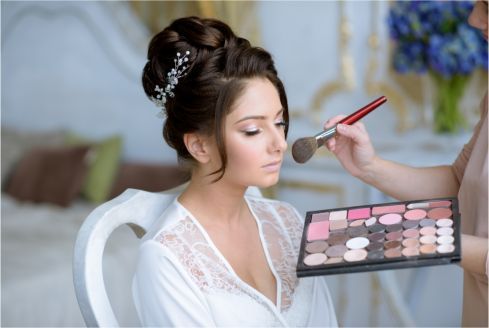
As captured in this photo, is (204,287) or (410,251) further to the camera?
(204,287)

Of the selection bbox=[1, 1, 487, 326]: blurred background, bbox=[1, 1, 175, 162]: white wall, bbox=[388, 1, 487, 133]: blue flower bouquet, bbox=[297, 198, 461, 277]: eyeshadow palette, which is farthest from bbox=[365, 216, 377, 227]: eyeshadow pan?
bbox=[1, 1, 175, 162]: white wall

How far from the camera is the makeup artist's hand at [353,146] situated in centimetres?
153

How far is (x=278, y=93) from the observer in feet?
4.75

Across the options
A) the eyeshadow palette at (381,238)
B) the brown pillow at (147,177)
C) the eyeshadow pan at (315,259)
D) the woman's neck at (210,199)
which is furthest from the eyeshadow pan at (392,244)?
the brown pillow at (147,177)

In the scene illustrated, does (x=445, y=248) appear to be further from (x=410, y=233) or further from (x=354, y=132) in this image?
(x=354, y=132)

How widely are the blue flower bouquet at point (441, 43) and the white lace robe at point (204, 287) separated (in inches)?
54.5

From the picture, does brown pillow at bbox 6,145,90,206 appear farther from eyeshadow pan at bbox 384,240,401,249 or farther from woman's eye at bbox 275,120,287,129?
eyeshadow pan at bbox 384,240,401,249

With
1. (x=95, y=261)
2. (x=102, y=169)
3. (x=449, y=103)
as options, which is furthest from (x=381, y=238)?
(x=102, y=169)

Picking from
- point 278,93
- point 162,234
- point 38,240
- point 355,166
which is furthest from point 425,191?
point 38,240

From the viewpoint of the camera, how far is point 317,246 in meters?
1.17

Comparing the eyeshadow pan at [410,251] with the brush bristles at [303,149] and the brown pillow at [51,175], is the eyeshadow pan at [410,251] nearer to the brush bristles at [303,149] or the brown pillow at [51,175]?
the brush bristles at [303,149]

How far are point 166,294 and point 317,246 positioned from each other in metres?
0.31

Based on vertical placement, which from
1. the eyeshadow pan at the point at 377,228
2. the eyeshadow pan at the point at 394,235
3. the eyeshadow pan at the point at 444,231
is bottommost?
the eyeshadow pan at the point at 377,228

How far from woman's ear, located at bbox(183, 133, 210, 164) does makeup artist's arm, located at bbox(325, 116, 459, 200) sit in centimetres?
30
